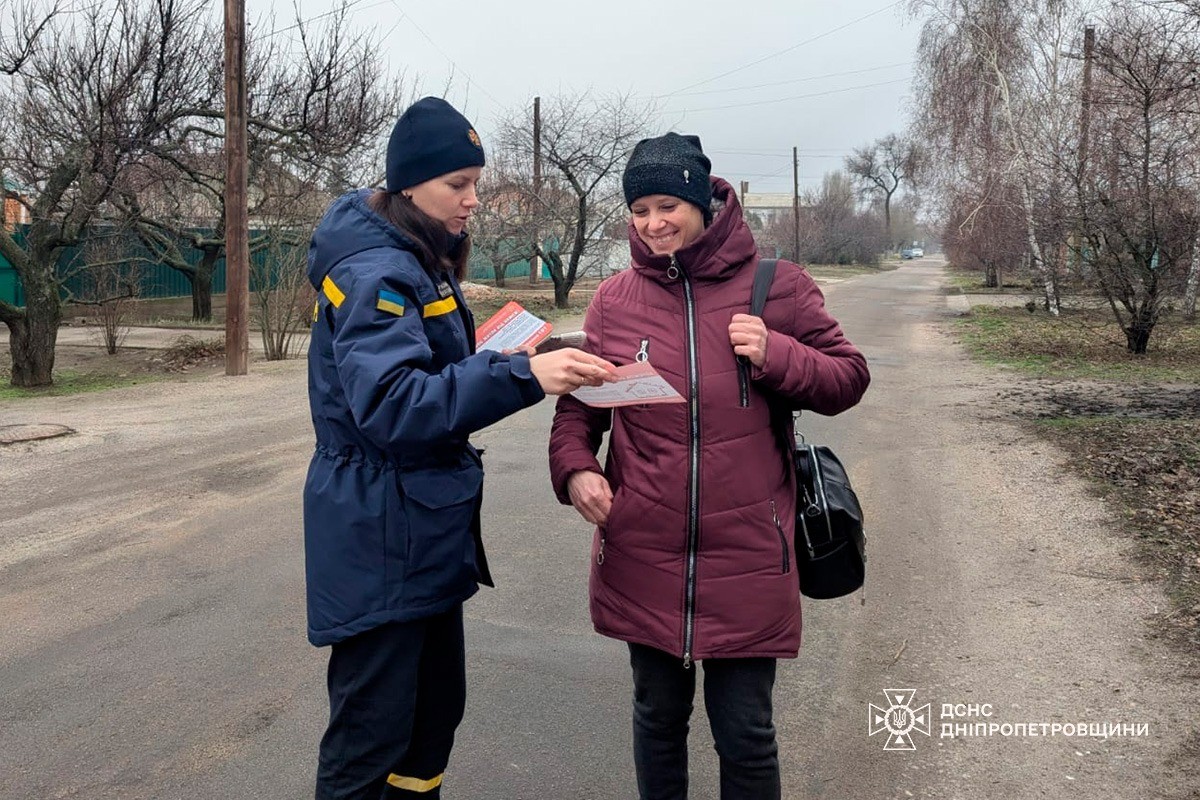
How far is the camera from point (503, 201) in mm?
26031

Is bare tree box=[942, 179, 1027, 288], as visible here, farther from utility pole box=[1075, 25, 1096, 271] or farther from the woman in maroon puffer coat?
the woman in maroon puffer coat

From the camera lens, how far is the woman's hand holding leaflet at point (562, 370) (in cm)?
200

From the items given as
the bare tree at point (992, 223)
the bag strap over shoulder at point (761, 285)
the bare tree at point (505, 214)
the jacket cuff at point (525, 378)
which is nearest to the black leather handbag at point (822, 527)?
the bag strap over shoulder at point (761, 285)

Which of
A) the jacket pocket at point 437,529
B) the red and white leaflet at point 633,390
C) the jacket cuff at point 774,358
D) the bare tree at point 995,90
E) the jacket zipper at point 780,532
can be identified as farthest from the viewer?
the bare tree at point 995,90

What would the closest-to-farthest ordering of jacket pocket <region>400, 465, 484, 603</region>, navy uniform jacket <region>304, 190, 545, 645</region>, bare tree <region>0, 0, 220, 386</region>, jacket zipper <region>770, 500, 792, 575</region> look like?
navy uniform jacket <region>304, 190, 545, 645</region> → jacket pocket <region>400, 465, 484, 603</region> → jacket zipper <region>770, 500, 792, 575</region> → bare tree <region>0, 0, 220, 386</region>

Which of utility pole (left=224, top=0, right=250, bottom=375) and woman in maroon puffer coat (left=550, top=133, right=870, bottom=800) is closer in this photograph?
woman in maroon puffer coat (left=550, top=133, right=870, bottom=800)

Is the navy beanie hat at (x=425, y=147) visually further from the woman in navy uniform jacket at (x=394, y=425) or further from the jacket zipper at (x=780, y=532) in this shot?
the jacket zipper at (x=780, y=532)

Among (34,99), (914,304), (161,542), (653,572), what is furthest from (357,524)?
(914,304)

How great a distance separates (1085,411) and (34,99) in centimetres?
1323

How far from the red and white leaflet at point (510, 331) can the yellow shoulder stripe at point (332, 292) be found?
37 centimetres

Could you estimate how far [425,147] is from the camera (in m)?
2.17

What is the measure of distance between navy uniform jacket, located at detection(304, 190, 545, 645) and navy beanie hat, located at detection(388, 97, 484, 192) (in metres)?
0.11

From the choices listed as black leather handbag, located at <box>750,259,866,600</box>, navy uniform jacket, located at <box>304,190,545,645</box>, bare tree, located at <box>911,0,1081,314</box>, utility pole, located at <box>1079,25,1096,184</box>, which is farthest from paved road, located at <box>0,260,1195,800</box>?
bare tree, located at <box>911,0,1081,314</box>

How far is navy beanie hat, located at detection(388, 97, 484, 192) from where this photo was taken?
218cm
